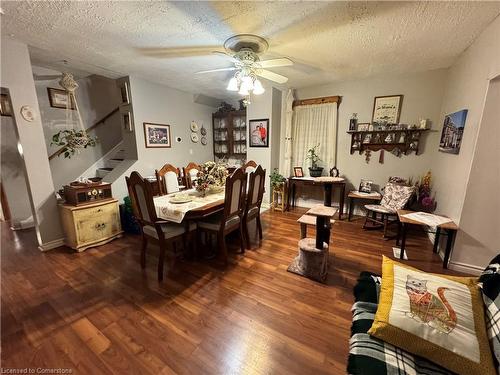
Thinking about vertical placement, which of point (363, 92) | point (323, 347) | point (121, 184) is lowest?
point (323, 347)

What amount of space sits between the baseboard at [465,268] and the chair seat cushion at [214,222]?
Result: 7.95 feet

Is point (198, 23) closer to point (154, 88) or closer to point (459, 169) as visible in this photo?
point (154, 88)

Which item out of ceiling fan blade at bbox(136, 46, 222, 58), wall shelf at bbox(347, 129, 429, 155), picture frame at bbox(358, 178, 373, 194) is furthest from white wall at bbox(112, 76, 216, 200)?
picture frame at bbox(358, 178, 373, 194)

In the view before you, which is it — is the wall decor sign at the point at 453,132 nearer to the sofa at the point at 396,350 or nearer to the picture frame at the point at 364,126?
the picture frame at the point at 364,126

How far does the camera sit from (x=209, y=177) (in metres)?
2.65

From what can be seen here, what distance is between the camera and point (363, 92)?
3.74 m

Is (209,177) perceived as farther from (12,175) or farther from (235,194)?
(12,175)

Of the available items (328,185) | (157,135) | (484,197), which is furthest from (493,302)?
(157,135)

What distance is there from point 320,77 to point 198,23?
2.42 m

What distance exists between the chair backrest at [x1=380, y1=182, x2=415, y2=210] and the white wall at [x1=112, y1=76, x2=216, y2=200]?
12.8 ft

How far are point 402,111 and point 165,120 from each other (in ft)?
14.0

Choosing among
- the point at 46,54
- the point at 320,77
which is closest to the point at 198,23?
the point at 46,54

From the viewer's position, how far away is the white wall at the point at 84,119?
11.6 feet

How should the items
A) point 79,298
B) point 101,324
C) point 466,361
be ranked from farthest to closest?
point 79,298 → point 101,324 → point 466,361
